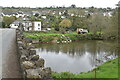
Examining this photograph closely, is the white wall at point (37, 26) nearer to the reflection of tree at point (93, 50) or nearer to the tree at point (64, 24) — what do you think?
the tree at point (64, 24)

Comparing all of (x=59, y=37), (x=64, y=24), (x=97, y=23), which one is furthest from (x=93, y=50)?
(x=64, y=24)

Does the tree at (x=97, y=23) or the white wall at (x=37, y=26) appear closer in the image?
the tree at (x=97, y=23)

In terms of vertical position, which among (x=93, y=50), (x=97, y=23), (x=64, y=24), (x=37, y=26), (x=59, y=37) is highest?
(x=97, y=23)

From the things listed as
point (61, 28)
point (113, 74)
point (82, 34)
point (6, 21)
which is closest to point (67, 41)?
point (82, 34)

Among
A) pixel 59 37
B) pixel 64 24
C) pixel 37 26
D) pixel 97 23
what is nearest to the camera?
pixel 59 37

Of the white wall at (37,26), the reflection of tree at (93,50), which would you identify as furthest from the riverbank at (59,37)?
the white wall at (37,26)

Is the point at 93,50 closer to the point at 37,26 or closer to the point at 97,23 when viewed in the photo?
the point at 97,23

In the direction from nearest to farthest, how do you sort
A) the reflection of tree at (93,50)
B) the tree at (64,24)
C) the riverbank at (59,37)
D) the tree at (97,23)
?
the reflection of tree at (93,50) < the riverbank at (59,37) < the tree at (97,23) < the tree at (64,24)

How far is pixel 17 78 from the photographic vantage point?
26.4 ft

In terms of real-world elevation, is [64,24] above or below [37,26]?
above

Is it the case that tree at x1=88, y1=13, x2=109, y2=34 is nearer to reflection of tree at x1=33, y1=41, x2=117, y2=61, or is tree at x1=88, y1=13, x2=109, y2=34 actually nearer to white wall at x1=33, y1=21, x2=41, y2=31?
reflection of tree at x1=33, y1=41, x2=117, y2=61

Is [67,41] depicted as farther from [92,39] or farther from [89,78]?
[89,78]

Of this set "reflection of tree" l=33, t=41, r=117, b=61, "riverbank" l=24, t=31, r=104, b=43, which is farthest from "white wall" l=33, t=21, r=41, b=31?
"reflection of tree" l=33, t=41, r=117, b=61

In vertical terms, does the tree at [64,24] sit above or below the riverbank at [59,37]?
above
